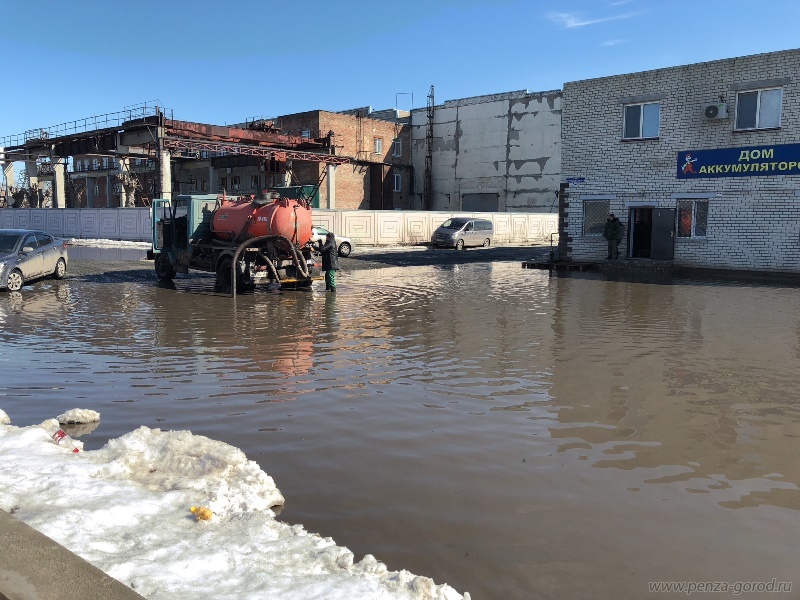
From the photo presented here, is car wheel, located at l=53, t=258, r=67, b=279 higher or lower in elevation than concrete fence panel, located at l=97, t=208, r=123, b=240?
lower

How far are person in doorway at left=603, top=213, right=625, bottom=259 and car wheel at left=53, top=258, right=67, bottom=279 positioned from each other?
664 inches

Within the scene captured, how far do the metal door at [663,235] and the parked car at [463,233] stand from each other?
14.5 meters

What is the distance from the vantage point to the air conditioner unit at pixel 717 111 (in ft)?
68.5

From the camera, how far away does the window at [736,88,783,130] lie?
20.2m

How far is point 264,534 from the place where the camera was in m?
3.86

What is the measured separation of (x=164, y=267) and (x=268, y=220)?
184 inches

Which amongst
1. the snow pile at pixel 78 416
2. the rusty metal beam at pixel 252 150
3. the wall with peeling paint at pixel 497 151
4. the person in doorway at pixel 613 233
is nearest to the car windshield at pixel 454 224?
the rusty metal beam at pixel 252 150

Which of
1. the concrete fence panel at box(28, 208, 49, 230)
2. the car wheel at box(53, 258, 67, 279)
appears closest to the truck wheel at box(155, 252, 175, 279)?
the car wheel at box(53, 258, 67, 279)

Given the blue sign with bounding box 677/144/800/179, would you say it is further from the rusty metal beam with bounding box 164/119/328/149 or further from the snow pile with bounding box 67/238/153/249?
the rusty metal beam with bounding box 164/119/328/149

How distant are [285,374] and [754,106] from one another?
18789 millimetres

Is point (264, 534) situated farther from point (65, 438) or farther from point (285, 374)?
point (285, 374)

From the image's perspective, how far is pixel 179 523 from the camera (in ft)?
13.0

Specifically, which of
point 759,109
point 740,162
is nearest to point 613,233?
point 740,162

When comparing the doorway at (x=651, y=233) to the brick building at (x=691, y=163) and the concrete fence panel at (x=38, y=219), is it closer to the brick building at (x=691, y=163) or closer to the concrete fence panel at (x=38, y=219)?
the brick building at (x=691, y=163)
